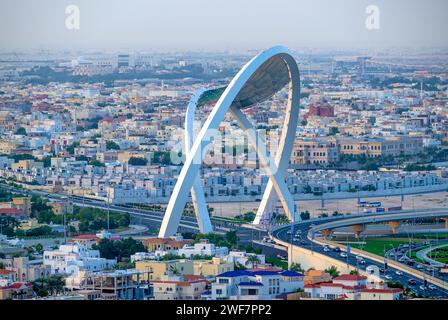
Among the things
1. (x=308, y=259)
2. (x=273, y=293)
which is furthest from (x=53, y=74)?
(x=273, y=293)

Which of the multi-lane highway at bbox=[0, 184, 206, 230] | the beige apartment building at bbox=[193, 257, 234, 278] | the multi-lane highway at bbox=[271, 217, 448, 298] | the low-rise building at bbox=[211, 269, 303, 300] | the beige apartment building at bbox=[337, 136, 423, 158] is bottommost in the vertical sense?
the beige apartment building at bbox=[337, 136, 423, 158]

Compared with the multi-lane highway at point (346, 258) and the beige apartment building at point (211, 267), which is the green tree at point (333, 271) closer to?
the multi-lane highway at point (346, 258)

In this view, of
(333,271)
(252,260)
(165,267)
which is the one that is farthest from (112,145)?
(165,267)

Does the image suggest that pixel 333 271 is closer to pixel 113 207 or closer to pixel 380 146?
pixel 113 207

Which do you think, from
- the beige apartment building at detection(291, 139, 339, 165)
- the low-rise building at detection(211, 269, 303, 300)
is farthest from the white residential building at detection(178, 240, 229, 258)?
the beige apartment building at detection(291, 139, 339, 165)

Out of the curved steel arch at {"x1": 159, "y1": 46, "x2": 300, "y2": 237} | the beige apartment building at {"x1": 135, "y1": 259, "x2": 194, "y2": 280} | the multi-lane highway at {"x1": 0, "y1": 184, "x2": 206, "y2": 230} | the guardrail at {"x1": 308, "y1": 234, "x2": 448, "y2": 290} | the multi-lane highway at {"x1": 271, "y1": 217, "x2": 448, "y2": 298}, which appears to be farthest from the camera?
the multi-lane highway at {"x1": 0, "y1": 184, "x2": 206, "y2": 230}

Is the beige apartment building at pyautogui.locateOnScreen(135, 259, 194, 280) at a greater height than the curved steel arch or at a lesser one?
lesser

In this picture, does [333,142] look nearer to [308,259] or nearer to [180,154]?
[180,154]

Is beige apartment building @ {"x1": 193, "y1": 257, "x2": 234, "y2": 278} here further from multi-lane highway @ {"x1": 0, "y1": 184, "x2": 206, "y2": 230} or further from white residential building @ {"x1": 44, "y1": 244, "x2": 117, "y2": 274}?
multi-lane highway @ {"x1": 0, "y1": 184, "x2": 206, "y2": 230}
